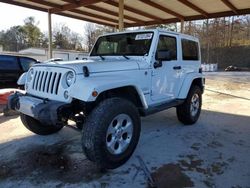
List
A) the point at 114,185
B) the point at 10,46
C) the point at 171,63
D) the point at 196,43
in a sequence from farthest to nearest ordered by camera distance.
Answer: the point at 10,46
the point at 196,43
the point at 171,63
the point at 114,185

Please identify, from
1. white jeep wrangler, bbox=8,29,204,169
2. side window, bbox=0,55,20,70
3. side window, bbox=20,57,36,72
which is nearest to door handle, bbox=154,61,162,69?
white jeep wrangler, bbox=8,29,204,169

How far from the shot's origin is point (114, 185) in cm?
316

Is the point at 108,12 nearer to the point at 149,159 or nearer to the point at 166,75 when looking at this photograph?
the point at 166,75

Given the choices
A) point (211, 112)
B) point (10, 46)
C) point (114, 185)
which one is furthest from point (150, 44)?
point (10, 46)

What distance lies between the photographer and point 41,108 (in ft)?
10.9

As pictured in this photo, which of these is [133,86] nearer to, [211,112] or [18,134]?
[18,134]

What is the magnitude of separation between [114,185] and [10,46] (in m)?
43.7

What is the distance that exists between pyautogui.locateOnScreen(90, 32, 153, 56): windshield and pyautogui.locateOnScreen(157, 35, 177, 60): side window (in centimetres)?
23

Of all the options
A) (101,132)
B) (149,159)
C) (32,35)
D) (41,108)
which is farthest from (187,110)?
(32,35)

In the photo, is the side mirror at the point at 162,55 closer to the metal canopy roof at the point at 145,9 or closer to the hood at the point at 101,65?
the hood at the point at 101,65

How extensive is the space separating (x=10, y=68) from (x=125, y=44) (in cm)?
438

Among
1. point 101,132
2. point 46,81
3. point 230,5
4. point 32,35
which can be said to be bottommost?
point 101,132

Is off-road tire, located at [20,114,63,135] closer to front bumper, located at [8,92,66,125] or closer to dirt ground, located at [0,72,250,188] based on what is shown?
dirt ground, located at [0,72,250,188]

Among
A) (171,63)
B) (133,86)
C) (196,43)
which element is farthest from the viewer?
(196,43)
